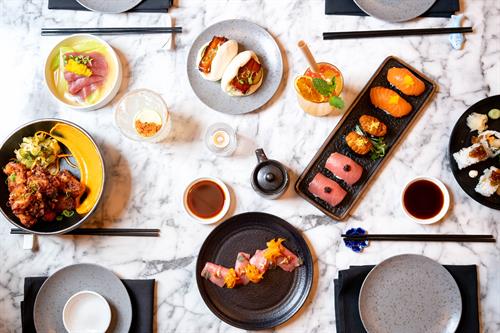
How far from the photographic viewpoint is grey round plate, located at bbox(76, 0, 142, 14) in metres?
2.98

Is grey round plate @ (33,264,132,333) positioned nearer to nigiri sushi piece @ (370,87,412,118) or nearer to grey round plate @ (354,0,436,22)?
nigiri sushi piece @ (370,87,412,118)

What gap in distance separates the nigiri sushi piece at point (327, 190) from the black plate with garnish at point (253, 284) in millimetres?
231

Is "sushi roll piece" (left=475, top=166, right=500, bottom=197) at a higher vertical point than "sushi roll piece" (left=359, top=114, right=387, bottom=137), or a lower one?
lower

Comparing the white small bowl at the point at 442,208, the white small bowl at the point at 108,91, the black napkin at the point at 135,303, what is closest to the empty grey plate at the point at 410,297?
the white small bowl at the point at 442,208

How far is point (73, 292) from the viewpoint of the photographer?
9.26 ft

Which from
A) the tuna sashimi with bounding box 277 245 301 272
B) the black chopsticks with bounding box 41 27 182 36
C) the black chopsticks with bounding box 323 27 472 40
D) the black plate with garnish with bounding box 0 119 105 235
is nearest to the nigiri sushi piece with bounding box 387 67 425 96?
the black chopsticks with bounding box 323 27 472 40

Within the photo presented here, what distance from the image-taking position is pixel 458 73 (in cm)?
295

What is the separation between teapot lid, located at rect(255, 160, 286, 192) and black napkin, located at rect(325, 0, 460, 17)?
928 millimetres

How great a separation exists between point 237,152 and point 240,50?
1.85ft

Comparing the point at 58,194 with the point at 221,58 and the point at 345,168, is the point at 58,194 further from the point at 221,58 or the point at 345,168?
the point at 345,168

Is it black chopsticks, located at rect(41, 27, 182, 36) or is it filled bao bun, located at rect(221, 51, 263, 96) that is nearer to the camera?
filled bao bun, located at rect(221, 51, 263, 96)

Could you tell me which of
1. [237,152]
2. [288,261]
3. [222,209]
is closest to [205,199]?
[222,209]

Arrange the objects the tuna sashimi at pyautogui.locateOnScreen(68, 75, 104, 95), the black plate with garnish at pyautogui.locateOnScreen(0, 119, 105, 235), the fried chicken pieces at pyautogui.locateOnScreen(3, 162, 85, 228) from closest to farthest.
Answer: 1. the fried chicken pieces at pyautogui.locateOnScreen(3, 162, 85, 228)
2. the black plate with garnish at pyautogui.locateOnScreen(0, 119, 105, 235)
3. the tuna sashimi at pyautogui.locateOnScreen(68, 75, 104, 95)

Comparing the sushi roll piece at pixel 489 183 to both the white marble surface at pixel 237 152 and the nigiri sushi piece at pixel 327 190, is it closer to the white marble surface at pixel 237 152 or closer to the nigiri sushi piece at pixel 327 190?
the white marble surface at pixel 237 152
